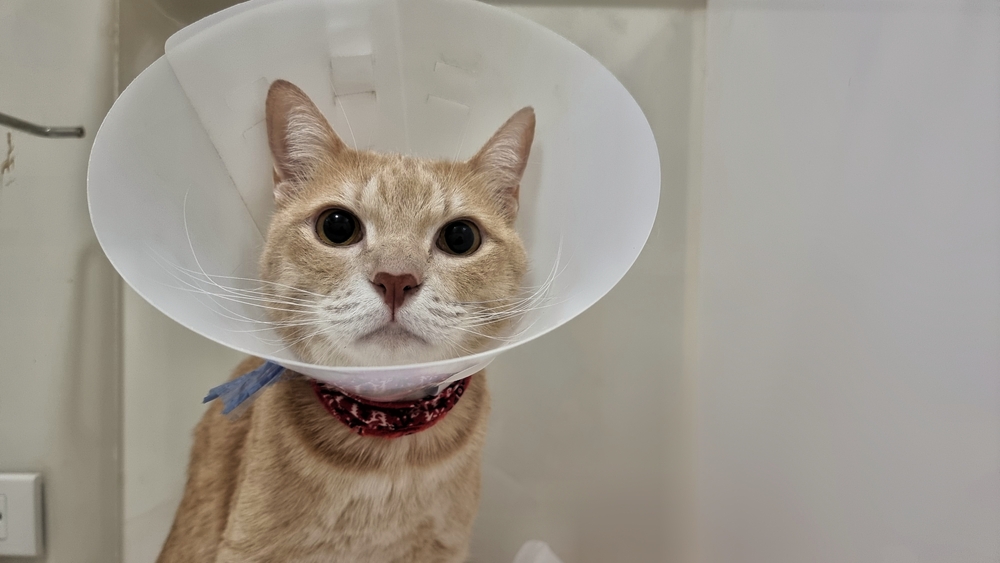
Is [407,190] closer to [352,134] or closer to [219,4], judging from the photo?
[352,134]

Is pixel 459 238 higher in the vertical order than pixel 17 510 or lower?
higher

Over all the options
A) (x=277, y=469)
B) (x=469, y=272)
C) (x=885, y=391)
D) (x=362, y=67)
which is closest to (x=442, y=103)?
(x=362, y=67)

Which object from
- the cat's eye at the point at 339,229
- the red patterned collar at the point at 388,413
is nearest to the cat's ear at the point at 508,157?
the cat's eye at the point at 339,229

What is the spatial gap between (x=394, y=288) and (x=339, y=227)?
0.60 ft

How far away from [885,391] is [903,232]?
0.19m

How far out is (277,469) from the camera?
2.59ft

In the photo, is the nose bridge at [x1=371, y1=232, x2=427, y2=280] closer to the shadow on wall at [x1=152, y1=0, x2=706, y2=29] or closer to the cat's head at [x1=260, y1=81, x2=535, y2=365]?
the cat's head at [x1=260, y1=81, x2=535, y2=365]

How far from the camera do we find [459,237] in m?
0.81

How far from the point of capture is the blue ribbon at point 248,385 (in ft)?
2.45

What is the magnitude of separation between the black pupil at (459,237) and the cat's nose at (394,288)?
16 centimetres

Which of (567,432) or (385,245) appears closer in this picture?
(385,245)

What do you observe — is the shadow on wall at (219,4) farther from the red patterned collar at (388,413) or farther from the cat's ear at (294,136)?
the red patterned collar at (388,413)

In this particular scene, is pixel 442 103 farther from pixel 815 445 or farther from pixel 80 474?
pixel 80 474

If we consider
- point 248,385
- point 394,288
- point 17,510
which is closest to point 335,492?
point 248,385
